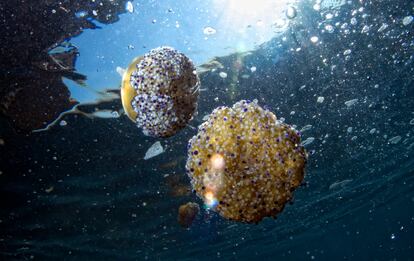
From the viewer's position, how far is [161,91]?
12.0 feet

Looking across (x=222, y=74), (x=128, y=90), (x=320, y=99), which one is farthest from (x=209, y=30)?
(x=320, y=99)

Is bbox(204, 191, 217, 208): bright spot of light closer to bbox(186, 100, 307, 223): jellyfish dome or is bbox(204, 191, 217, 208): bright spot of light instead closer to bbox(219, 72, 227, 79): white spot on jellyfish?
bbox(186, 100, 307, 223): jellyfish dome

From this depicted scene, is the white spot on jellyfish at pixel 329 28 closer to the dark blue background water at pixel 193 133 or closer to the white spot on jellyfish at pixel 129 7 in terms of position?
the dark blue background water at pixel 193 133

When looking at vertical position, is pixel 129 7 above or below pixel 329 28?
below

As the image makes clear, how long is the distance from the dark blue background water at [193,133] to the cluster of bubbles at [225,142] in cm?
845

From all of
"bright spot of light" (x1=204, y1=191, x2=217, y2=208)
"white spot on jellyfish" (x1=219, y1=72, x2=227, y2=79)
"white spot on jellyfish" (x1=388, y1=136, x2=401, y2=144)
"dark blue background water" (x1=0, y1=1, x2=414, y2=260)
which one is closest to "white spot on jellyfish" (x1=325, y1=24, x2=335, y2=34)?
"dark blue background water" (x1=0, y1=1, x2=414, y2=260)

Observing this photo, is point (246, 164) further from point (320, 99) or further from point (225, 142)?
point (320, 99)

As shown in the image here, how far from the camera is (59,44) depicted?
9.31 metres

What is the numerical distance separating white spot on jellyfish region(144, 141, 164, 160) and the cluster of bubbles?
11.9 m

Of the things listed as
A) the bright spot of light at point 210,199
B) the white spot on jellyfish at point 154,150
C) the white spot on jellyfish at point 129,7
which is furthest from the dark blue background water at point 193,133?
the bright spot of light at point 210,199

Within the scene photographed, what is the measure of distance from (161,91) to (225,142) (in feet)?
2.84

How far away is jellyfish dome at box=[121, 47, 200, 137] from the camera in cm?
367

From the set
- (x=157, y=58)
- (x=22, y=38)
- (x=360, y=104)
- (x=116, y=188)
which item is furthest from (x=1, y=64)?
(x=360, y=104)

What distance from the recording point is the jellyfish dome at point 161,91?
3.67 meters
